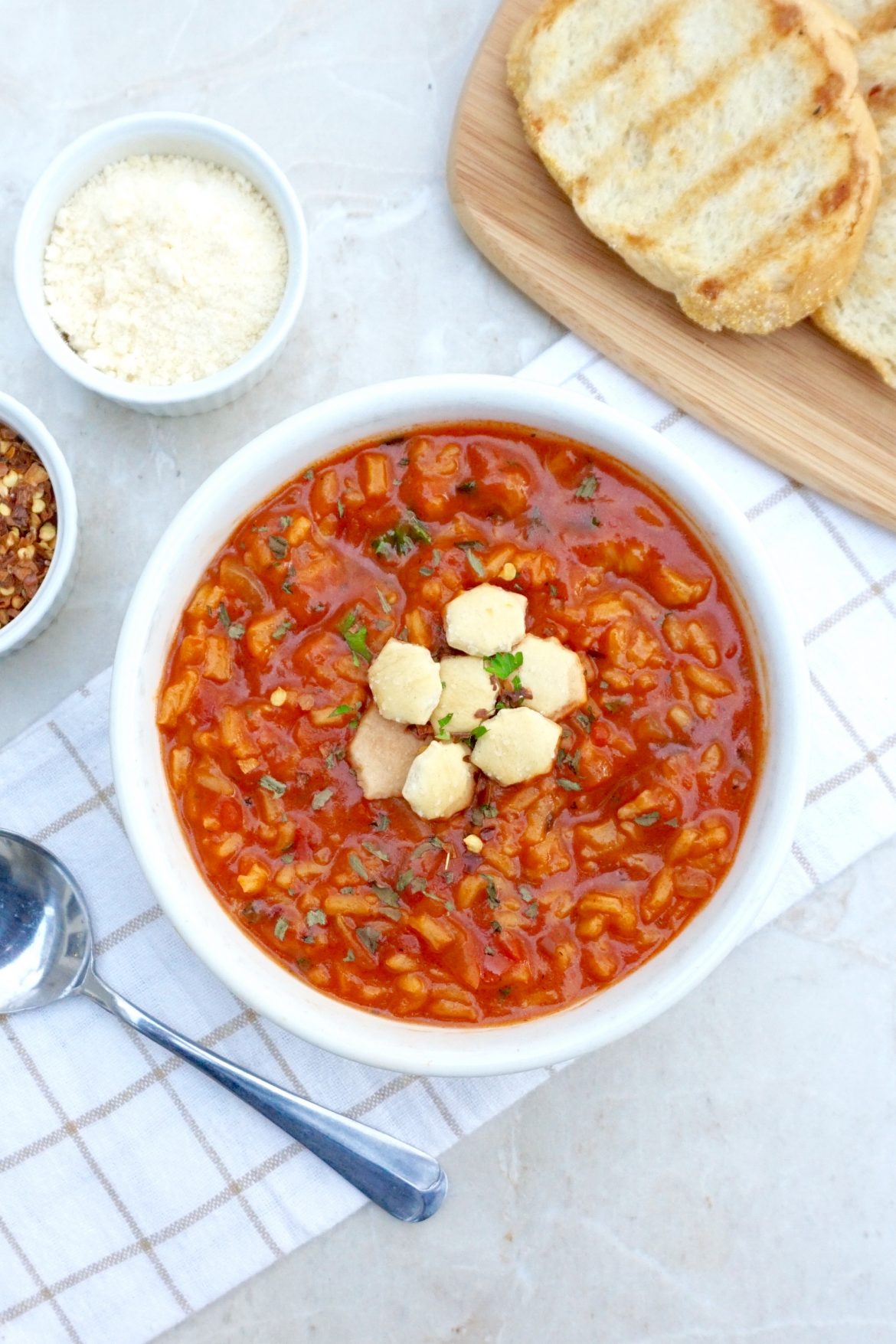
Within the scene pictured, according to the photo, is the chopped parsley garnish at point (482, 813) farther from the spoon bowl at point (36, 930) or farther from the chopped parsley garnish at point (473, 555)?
the spoon bowl at point (36, 930)

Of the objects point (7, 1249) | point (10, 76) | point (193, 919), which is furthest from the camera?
point (10, 76)

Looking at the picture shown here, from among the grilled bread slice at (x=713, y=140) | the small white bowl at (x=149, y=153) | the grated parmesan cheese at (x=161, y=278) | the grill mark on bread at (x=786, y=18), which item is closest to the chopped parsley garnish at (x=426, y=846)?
the small white bowl at (x=149, y=153)

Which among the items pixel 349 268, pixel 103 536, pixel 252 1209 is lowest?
pixel 252 1209

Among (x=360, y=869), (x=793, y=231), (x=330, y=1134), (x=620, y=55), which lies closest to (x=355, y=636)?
(x=360, y=869)

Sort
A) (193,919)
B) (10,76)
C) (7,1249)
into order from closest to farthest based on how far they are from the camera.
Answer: (193,919)
(7,1249)
(10,76)

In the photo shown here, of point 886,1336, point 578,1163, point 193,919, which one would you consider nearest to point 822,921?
point 578,1163

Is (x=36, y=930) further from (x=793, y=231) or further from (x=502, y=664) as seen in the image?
(x=793, y=231)

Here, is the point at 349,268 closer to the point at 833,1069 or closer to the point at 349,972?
the point at 349,972

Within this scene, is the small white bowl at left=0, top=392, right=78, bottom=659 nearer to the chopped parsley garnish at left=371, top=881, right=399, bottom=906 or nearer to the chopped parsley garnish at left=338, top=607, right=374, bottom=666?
the chopped parsley garnish at left=338, top=607, right=374, bottom=666
